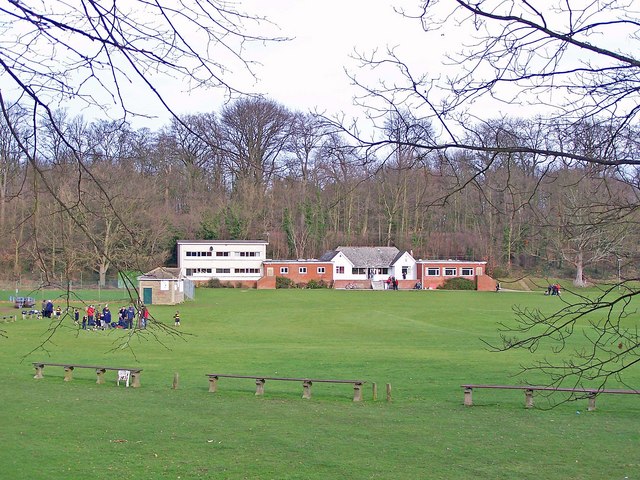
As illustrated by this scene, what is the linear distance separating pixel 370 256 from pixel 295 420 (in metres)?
59.9

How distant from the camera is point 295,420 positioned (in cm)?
1666

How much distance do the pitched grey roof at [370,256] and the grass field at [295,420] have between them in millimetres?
40919

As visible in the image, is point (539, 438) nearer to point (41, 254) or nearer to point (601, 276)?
point (601, 276)

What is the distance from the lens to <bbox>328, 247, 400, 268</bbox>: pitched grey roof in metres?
75.3

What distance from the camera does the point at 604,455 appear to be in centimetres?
1318

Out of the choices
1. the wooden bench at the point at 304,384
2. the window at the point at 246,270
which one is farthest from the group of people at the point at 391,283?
the wooden bench at the point at 304,384

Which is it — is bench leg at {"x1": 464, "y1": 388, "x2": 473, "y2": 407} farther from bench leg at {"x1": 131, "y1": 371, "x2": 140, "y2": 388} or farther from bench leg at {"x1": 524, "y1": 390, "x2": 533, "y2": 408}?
bench leg at {"x1": 131, "y1": 371, "x2": 140, "y2": 388}

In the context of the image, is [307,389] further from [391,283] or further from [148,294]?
[391,283]

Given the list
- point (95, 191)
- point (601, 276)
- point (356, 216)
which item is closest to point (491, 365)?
point (601, 276)

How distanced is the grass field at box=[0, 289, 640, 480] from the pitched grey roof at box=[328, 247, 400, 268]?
4092 centimetres

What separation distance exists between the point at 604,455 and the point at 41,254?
11.6 metres

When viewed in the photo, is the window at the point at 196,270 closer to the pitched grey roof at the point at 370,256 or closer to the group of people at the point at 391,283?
the pitched grey roof at the point at 370,256

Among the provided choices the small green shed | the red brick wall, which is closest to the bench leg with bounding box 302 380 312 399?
the small green shed

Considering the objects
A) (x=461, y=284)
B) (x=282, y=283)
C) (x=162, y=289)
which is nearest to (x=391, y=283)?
(x=461, y=284)
